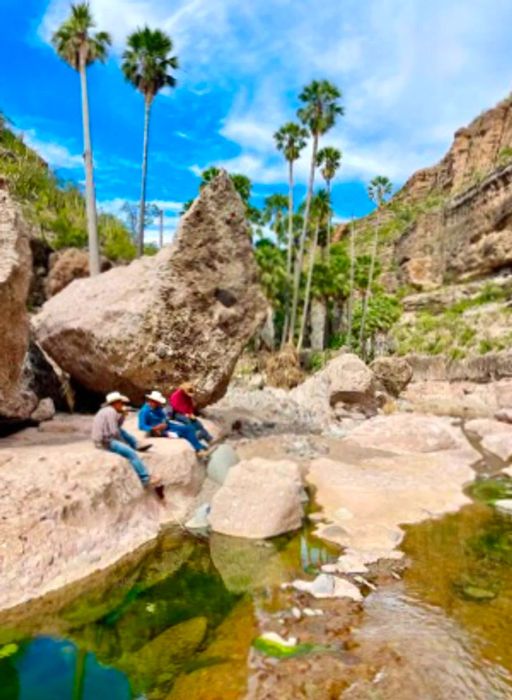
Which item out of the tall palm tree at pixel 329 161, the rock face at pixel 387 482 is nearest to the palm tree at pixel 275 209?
the tall palm tree at pixel 329 161

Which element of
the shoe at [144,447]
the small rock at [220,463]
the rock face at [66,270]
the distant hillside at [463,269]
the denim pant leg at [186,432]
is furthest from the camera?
the distant hillside at [463,269]

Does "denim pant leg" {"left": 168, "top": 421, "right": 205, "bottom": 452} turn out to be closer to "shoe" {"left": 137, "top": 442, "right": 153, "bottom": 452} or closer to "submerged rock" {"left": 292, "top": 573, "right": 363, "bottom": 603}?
"shoe" {"left": 137, "top": 442, "right": 153, "bottom": 452}

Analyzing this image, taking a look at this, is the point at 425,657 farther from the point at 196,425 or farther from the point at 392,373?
the point at 392,373

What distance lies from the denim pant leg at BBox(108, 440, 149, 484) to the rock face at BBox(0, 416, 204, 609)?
0.56 feet

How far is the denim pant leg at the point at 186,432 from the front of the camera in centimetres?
988

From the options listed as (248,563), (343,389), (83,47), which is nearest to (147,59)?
(83,47)

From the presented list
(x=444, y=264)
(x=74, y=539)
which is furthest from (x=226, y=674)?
(x=444, y=264)

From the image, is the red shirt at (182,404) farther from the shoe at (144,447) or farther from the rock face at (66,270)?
the rock face at (66,270)

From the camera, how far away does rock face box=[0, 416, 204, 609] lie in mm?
5578

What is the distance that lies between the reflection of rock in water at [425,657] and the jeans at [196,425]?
546cm

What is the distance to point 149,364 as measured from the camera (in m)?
11.4

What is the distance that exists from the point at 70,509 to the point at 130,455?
1.53 metres

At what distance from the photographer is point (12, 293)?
7.77 m

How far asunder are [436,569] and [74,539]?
4277 mm
